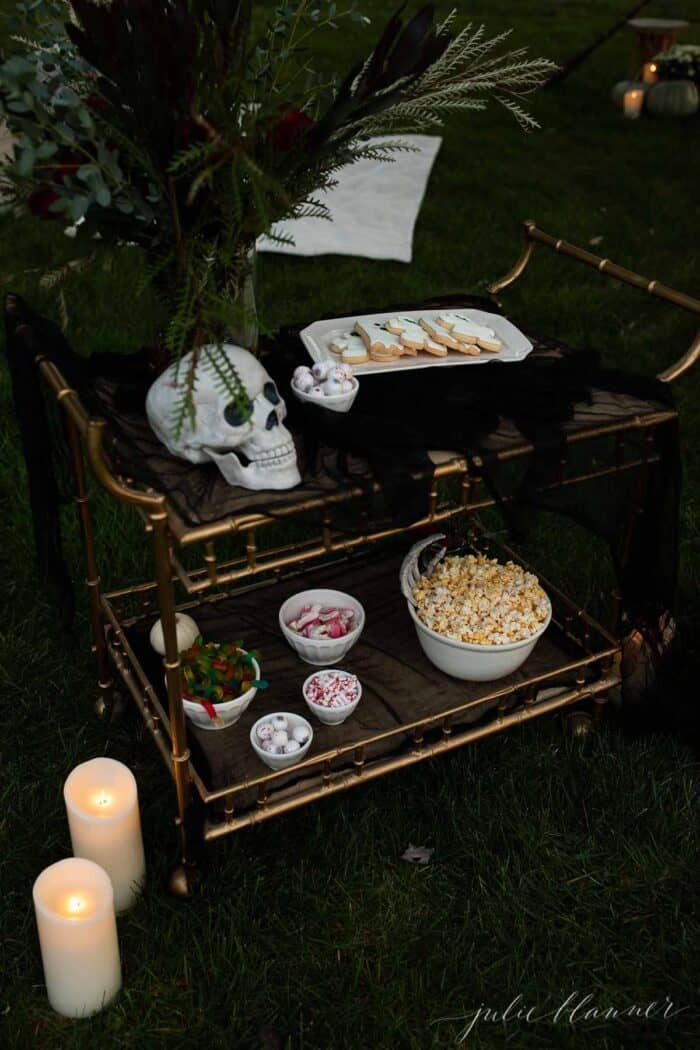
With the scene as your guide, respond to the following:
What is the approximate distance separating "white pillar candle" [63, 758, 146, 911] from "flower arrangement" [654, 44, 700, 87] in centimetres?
661

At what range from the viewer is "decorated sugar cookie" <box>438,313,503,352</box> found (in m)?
2.02

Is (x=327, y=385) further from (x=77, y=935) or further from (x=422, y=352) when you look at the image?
(x=77, y=935)

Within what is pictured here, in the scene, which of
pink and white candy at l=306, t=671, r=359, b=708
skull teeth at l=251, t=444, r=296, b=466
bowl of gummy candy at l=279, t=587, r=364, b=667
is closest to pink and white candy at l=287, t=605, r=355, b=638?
bowl of gummy candy at l=279, t=587, r=364, b=667

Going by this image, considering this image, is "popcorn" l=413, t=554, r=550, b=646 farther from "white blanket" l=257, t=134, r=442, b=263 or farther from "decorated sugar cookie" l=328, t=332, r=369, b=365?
"white blanket" l=257, t=134, r=442, b=263

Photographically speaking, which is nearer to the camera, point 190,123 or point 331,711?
point 190,123

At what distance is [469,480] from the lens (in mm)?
1868

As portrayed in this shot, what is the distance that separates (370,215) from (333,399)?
3464 mm

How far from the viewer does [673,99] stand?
6773mm

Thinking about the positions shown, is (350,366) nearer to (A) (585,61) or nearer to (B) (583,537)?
(B) (583,537)

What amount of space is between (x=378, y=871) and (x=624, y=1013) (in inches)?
20.1

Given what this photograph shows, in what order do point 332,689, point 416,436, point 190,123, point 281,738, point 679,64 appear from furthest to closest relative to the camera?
point 679,64
point 332,689
point 281,738
point 416,436
point 190,123

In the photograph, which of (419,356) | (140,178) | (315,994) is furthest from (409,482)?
(315,994)

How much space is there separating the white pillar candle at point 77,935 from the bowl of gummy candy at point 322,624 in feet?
2.02

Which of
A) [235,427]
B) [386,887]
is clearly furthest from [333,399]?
[386,887]
